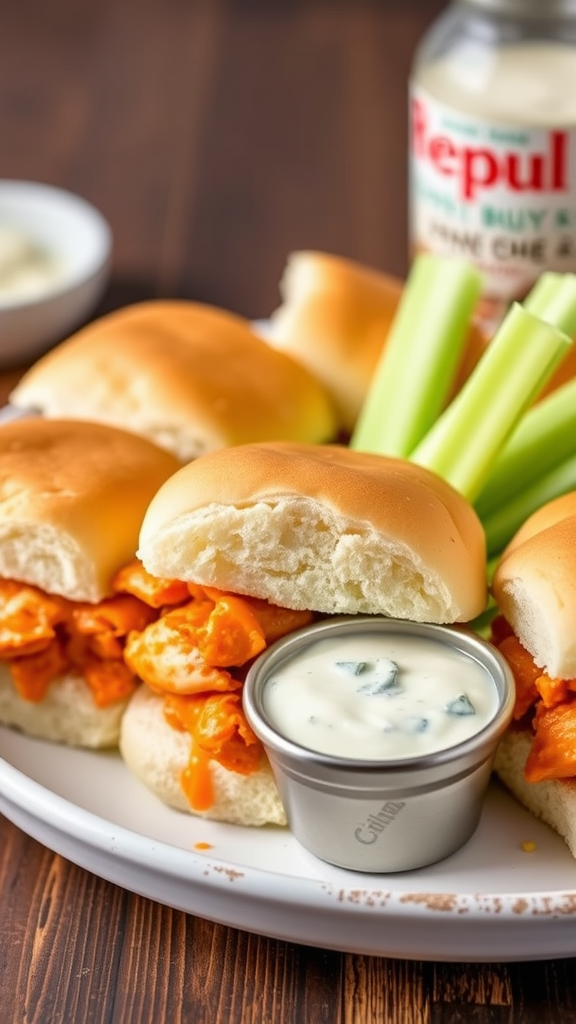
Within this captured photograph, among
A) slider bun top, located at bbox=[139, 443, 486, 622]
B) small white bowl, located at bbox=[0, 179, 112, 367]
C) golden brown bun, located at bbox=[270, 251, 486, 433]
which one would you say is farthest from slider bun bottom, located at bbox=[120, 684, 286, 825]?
small white bowl, located at bbox=[0, 179, 112, 367]

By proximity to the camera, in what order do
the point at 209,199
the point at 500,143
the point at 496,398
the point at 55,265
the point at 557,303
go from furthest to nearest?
1. the point at 209,199
2. the point at 55,265
3. the point at 500,143
4. the point at 557,303
5. the point at 496,398

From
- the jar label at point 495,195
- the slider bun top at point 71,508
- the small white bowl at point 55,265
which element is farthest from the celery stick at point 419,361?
the small white bowl at point 55,265

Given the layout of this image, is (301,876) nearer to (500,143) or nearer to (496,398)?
(496,398)

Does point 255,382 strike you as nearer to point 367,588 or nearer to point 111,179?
point 367,588

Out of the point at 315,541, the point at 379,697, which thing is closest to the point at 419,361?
the point at 315,541

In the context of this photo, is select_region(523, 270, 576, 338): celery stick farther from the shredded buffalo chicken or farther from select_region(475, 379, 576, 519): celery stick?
the shredded buffalo chicken

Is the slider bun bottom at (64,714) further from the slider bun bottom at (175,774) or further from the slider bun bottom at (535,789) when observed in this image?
the slider bun bottom at (535,789)
